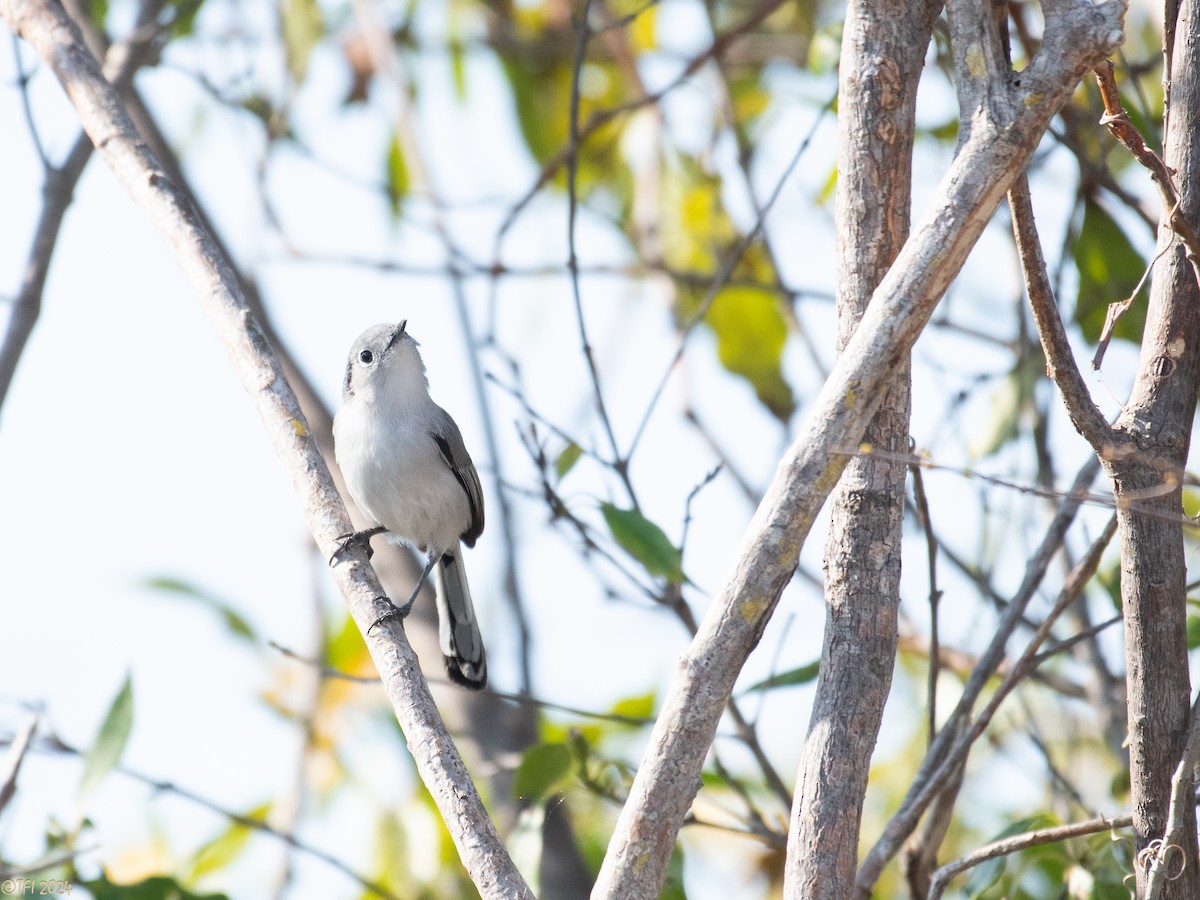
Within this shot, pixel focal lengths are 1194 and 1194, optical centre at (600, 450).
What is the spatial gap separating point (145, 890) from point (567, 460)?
4.86ft

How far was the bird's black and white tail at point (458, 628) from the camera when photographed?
3.86m

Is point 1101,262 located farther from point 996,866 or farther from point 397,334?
point 397,334

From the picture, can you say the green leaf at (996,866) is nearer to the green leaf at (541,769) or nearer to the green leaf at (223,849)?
the green leaf at (541,769)

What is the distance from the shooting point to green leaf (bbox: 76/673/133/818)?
9.96 ft

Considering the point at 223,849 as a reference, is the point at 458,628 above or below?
above

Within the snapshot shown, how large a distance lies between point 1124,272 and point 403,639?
7.25 ft

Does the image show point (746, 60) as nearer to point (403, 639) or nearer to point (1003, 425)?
point (1003, 425)

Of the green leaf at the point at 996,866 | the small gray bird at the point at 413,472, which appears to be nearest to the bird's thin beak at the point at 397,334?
the small gray bird at the point at 413,472

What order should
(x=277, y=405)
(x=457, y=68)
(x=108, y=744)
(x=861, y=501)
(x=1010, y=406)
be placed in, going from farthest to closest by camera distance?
1. (x=457, y=68)
2. (x=1010, y=406)
3. (x=108, y=744)
4. (x=277, y=405)
5. (x=861, y=501)

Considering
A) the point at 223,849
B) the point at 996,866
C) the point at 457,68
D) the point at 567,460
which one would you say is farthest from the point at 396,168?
the point at 996,866

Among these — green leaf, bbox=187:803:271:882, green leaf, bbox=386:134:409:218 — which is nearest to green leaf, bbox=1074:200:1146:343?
green leaf, bbox=386:134:409:218

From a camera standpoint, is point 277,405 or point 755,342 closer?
point 277,405

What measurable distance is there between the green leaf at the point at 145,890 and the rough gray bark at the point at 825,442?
1.60 meters

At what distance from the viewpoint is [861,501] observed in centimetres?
202
